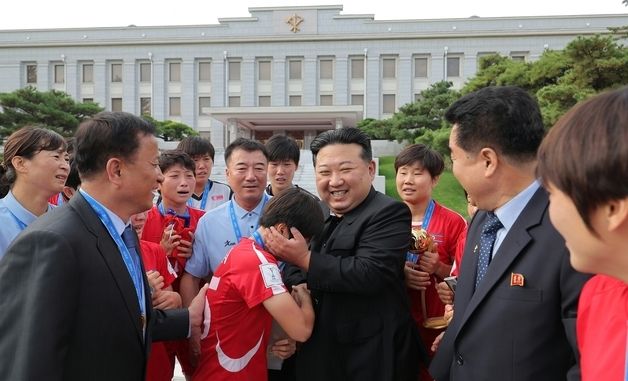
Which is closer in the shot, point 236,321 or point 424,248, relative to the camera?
point 236,321

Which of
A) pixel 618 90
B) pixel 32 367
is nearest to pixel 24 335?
pixel 32 367

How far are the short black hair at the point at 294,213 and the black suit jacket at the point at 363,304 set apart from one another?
0.13m

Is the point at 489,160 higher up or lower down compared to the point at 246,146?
lower down

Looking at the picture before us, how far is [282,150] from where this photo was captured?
13.9 feet

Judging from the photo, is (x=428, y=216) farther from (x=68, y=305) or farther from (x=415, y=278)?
(x=68, y=305)

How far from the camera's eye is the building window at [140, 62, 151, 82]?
40438mm

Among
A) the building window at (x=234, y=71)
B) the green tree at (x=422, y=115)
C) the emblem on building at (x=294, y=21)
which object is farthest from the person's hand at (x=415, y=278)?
the emblem on building at (x=294, y=21)

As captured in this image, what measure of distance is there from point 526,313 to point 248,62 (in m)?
40.1

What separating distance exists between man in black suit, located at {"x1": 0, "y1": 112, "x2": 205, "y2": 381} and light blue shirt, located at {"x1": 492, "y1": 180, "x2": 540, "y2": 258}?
1.39 metres

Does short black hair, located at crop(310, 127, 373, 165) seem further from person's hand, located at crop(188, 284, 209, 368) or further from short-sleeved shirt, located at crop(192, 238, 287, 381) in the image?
person's hand, located at crop(188, 284, 209, 368)

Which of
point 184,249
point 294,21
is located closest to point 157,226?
point 184,249

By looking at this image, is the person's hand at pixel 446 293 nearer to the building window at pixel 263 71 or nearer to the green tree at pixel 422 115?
the green tree at pixel 422 115

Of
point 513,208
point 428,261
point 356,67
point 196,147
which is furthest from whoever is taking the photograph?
point 356,67

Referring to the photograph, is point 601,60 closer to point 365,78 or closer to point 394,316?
point 394,316
